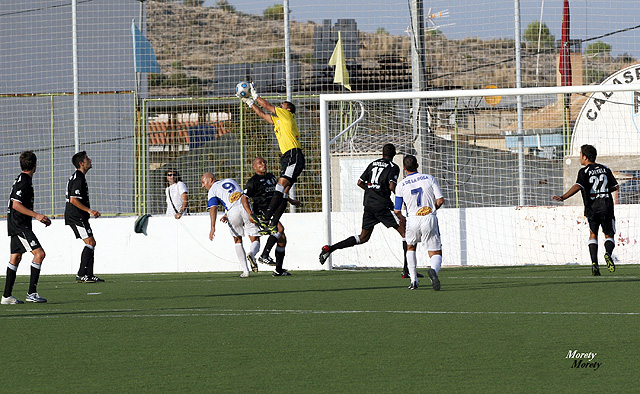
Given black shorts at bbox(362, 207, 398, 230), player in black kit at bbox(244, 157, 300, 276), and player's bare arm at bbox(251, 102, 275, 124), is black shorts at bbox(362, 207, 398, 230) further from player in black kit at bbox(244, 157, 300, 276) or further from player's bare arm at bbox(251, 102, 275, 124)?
player's bare arm at bbox(251, 102, 275, 124)

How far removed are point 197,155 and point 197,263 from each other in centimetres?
413

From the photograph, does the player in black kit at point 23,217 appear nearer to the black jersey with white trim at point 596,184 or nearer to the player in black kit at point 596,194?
the player in black kit at point 596,194

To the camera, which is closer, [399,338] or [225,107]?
[399,338]

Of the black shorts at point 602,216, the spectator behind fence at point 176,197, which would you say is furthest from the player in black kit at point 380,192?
the spectator behind fence at point 176,197

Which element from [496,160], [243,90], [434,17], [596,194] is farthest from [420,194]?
[434,17]

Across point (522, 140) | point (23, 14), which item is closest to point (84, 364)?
point (522, 140)

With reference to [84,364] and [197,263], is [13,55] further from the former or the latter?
[84,364]

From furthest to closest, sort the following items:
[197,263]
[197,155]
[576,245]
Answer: [197,155] → [197,263] → [576,245]

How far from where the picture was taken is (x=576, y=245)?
16.1 meters

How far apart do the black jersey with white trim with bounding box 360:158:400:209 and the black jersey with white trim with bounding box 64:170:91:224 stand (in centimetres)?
428

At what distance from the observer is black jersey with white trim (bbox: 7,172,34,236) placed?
10.3m

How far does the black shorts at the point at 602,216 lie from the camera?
13.4m

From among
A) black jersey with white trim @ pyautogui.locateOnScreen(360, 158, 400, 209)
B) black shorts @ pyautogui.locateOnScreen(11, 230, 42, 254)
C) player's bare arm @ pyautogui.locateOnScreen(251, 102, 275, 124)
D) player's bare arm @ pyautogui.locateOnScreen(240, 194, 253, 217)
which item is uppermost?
player's bare arm @ pyautogui.locateOnScreen(251, 102, 275, 124)

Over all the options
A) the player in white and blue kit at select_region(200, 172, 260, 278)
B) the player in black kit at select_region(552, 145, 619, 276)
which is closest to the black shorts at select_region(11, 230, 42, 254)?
the player in white and blue kit at select_region(200, 172, 260, 278)
